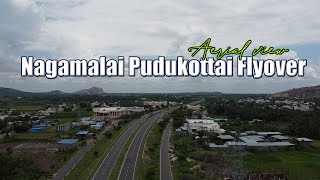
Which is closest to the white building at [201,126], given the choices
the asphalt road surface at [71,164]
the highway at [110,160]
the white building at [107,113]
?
the highway at [110,160]

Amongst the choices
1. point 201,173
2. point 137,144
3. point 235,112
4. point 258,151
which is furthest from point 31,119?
point 201,173

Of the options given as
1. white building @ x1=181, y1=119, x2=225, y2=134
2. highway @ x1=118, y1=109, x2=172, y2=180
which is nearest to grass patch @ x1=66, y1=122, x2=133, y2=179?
highway @ x1=118, y1=109, x2=172, y2=180

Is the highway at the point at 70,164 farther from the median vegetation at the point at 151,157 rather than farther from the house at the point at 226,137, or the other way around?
the house at the point at 226,137

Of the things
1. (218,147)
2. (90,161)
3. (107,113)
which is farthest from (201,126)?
(90,161)

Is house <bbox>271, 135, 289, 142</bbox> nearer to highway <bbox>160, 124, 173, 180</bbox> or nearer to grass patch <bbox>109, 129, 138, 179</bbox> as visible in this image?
highway <bbox>160, 124, 173, 180</bbox>

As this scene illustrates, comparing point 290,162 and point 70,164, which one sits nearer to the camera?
point 70,164

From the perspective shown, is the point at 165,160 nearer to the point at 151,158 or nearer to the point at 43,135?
the point at 151,158

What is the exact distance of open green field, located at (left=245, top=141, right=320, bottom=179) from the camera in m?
50.5

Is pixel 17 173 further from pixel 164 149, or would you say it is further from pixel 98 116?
pixel 98 116

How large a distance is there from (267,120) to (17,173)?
78.4m

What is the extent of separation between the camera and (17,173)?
4775cm

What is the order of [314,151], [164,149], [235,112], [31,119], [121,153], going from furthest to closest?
[235,112], [31,119], [314,151], [164,149], [121,153]

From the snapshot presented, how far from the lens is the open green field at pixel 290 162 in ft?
166

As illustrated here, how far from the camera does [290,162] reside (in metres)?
57.8
